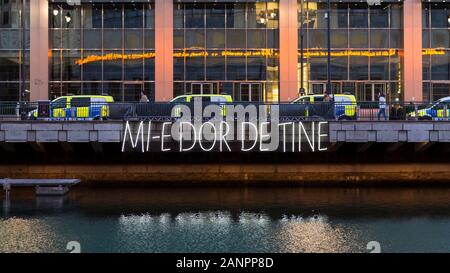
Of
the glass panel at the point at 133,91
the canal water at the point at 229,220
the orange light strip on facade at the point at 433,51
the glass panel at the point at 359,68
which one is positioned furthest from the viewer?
the orange light strip on facade at the point at 433,51

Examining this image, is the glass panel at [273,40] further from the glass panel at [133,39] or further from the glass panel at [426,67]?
the glass panel at [426,67]

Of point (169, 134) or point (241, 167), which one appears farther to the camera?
point (241, 167)

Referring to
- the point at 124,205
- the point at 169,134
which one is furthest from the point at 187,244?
the point at 169,134

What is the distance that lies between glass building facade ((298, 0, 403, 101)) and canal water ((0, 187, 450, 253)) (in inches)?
685

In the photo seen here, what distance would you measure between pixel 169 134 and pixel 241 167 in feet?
15.7

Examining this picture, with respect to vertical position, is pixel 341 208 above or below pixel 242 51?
below

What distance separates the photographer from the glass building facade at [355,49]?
158ft

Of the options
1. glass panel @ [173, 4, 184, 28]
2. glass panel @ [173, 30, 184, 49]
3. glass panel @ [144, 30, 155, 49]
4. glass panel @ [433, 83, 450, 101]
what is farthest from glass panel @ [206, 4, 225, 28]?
glass panel @ [433, 83, 450, 101]

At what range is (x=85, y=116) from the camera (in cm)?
3116

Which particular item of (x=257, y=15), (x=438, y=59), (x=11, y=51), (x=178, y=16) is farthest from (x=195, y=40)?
(x=438, y=59)

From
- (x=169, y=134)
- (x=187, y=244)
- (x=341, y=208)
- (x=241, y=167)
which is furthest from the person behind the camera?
(x=241, y=167)

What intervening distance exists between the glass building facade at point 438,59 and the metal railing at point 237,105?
58.0 feet

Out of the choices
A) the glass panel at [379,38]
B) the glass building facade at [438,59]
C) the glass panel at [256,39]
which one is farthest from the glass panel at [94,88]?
the glass building facade at [438,59]

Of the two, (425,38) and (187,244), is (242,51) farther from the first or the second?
(187,244)
